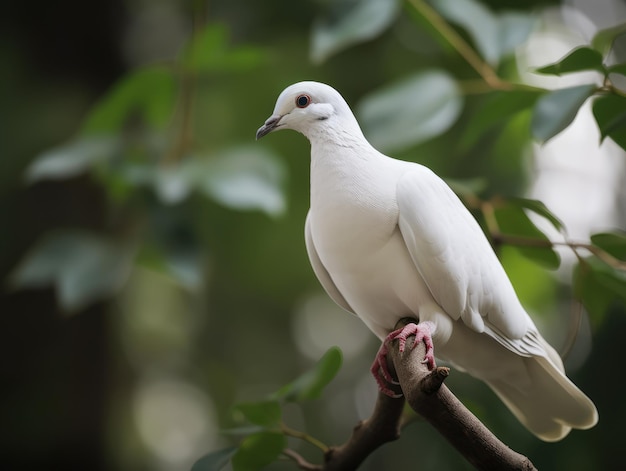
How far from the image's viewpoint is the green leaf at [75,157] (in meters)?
1.80

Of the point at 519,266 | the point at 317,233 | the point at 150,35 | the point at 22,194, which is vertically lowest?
the point at 22,194

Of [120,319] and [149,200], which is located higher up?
[149,200]

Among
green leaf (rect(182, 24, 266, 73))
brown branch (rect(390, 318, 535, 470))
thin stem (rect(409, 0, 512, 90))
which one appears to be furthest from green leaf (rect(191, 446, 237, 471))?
A: green leaf (rect(182, 24, 266, 73))

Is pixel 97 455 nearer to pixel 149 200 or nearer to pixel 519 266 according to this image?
pixel 149 200

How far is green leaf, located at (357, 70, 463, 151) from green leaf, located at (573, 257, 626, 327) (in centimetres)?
38

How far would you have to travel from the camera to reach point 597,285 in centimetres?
126

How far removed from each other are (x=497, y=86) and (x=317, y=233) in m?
0.71

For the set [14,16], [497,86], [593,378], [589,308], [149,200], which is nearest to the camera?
[589,308]

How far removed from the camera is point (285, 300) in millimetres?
3174

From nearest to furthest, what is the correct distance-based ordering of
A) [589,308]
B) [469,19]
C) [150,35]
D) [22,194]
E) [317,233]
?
[317,233]
[589,308]
[469,19]
[22,194]
[150,35]

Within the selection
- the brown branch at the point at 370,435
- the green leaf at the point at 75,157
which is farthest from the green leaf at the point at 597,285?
the green leaf at the point at 75,157

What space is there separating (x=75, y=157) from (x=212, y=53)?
429 millimetres

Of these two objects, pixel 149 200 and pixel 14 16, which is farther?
pixel 14 16

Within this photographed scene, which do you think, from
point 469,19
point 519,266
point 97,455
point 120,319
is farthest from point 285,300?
point 469,19
